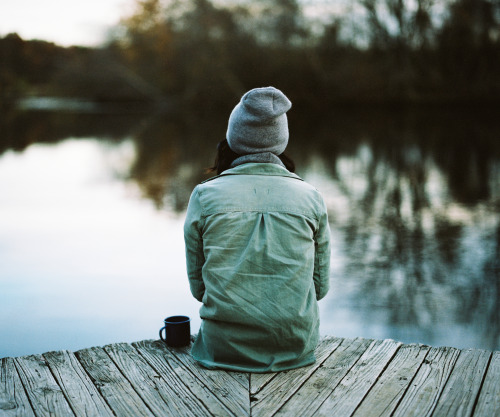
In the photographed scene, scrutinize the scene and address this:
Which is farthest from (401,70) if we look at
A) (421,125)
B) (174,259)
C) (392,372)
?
(392,372)

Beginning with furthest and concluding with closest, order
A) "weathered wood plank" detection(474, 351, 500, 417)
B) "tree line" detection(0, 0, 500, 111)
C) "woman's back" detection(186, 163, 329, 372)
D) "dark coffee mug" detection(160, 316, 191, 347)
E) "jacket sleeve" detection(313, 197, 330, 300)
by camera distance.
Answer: "tree line" detection(0, 0, 500, 111) → "dark coffee mug" detection(160, 316, 191, 347) → "jacket sleeve" detection(313, 197, 330, 300) → "woman's back" detection(186, 163, 329, 372) → "weathered wood plank" detection(474, 351, 500, 417)

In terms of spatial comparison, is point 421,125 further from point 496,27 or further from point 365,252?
point 365,252

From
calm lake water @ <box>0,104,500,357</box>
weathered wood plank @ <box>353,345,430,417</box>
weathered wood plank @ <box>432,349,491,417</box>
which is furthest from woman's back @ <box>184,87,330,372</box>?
calm lake water @ <box>0,104,500,357</box>

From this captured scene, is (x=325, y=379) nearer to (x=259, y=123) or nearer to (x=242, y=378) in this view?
(x=242, y=378)

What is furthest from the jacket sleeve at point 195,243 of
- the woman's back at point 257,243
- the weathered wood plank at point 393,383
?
the weathered wood plank at point 393,383

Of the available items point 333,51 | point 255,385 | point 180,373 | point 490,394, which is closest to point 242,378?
point 255,385

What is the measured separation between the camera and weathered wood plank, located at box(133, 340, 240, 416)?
7.27 ft

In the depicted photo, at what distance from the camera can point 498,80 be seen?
94.1ft

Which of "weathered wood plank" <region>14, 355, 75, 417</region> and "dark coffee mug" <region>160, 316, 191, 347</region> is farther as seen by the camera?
"dark coffee mug" <region>160, 316, 191, 347</region>

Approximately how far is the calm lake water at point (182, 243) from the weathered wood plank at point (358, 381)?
143 cm

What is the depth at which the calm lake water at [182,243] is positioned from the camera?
4.50 metres

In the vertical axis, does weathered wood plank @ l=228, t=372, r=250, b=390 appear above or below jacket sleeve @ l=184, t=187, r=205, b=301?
below

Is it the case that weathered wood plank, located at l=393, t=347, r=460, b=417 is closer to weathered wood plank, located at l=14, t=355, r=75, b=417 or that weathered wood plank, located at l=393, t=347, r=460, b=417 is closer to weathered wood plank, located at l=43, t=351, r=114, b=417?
weathered wood plank, located at l=43, t=351, r=114, b=417

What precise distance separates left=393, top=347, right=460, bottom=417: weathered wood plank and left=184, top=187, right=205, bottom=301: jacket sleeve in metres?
0.84
